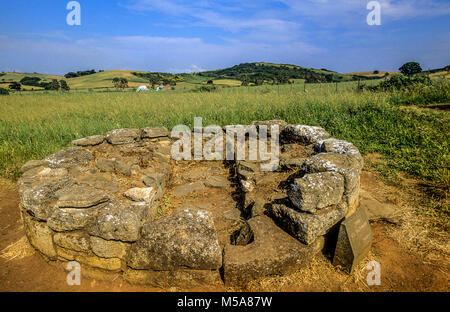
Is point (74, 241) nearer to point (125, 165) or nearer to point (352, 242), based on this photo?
point (125, 165)

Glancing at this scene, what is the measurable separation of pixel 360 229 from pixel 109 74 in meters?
60.9

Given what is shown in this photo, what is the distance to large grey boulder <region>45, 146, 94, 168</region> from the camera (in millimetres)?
4363

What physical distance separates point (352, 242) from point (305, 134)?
Result: 3344mm

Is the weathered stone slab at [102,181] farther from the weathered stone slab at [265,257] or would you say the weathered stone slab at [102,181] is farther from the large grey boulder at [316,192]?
the large grey boulder at [316,192]

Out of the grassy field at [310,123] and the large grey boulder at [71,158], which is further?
the grassy field at [310,123]

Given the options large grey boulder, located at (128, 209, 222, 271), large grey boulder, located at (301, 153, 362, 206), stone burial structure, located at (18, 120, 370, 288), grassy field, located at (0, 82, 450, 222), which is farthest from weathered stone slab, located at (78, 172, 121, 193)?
large grey boulder, located at (301, 153, 362, 206)

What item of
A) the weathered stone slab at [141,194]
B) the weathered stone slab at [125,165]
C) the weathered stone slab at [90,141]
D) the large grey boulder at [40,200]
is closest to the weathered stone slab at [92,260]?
the large grey boulder at [40,200]

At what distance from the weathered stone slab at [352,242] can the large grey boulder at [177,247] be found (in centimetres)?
126

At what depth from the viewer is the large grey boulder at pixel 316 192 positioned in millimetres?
2621

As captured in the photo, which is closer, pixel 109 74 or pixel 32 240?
pixel 32 240

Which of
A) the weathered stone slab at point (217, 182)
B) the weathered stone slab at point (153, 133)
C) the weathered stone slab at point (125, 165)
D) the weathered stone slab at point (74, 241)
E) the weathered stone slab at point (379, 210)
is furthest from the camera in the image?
the weathered stone slab at point (153, 133)

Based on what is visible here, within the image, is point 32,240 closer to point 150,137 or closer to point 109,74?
point 150,137
